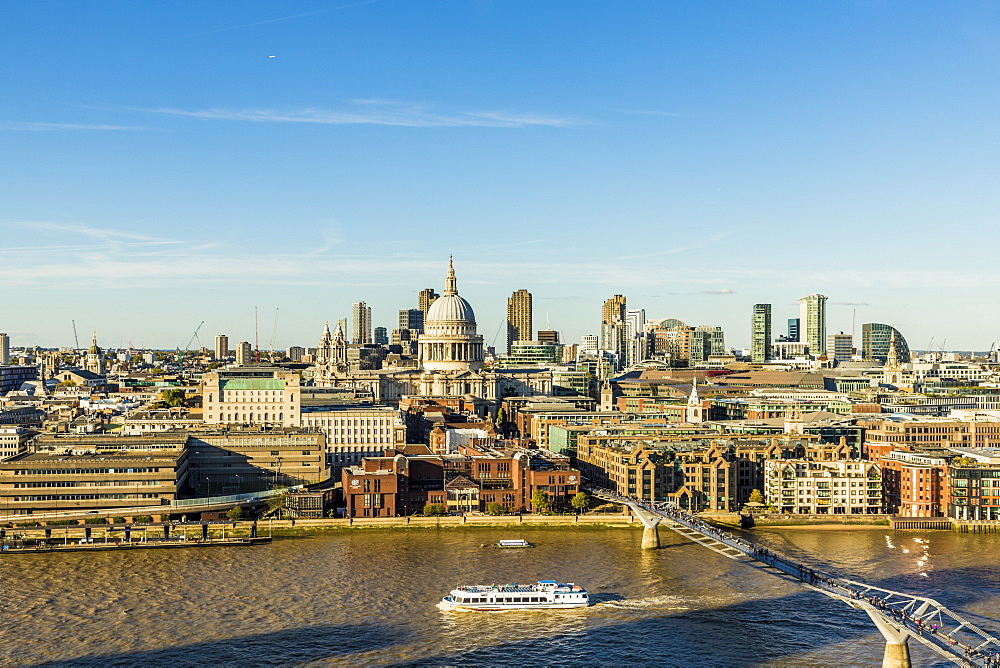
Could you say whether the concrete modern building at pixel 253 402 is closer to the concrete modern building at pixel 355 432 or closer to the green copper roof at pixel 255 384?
the green copper roof at pixel 255 384

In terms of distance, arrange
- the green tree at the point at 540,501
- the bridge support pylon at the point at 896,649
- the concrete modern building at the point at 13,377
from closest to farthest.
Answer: the bridge support pylon at the point at 896,649
the green tree at the point at 540,501
the concrete modern building at the point at 13,377

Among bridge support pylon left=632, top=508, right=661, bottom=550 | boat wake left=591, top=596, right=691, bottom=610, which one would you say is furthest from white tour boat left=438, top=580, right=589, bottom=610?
bridge support pylon left=632, top=508, right=661, bottom=550

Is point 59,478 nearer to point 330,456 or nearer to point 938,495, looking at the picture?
point 330,456

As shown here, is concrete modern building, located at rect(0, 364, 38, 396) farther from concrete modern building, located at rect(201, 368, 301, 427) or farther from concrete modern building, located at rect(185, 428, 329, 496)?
concrete modern building, located at rect(185, 428, 329, 496)

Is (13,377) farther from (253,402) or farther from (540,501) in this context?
(540,501)

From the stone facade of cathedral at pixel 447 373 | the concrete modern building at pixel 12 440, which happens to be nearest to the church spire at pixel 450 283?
the stone facade of cathedral at pixel 447 373

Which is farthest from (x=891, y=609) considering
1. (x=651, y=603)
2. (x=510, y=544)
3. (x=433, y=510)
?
(x=433, y=510)

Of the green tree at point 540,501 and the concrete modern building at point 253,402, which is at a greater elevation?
the concrete modern building at point 253,402

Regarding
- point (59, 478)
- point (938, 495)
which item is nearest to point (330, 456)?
point (59, 478)
